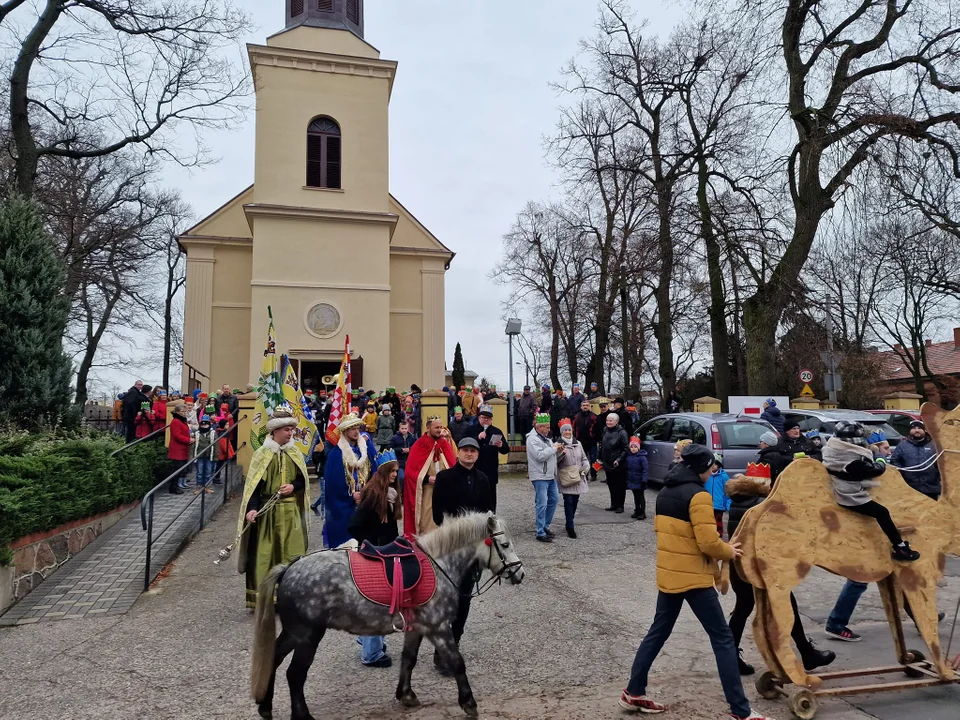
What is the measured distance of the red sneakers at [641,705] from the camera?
4.36m

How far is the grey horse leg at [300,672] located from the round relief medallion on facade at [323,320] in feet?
62.5

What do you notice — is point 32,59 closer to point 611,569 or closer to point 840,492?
point 611,569

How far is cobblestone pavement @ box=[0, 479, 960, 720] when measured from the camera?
179 inches

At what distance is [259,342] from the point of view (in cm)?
2200

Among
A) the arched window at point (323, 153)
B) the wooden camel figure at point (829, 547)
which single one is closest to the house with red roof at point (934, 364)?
the arched window at point (323, 153)

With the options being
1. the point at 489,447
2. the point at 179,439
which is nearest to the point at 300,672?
the point at 489,447

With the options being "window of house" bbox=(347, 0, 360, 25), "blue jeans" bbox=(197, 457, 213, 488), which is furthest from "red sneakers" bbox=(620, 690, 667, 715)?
"window of house" bbox=(347, 0, 360, 25)

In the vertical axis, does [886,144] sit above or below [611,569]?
above

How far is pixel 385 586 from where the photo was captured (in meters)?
4.32

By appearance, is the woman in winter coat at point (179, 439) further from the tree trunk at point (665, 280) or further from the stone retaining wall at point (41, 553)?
the tree trunk at point (665, 280)

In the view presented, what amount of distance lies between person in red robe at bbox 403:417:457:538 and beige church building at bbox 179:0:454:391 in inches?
625

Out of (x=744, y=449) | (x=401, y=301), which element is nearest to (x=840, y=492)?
(x=744, y=449)

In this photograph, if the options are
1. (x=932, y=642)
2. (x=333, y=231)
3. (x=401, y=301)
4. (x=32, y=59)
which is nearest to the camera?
(x=932, y=642)

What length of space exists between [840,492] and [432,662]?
3338 mm
